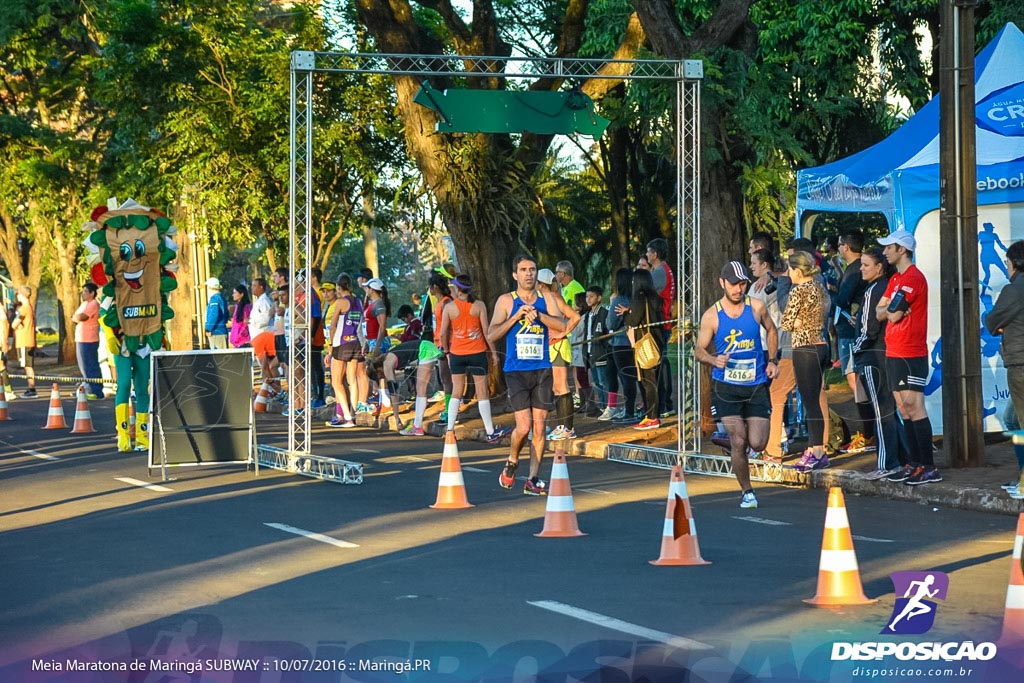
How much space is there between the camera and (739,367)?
482 inches

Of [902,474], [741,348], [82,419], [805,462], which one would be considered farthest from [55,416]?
[902,474]

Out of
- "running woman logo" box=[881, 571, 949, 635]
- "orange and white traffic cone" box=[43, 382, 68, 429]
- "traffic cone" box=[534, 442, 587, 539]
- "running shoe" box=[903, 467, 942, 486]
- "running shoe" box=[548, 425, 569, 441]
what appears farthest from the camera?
"orange and white traffic cone" box=[43, 382, 68, 429]

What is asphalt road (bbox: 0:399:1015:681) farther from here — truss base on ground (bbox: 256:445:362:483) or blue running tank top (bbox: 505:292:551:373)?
blue running tank top (bbox: 505:292:551:373)

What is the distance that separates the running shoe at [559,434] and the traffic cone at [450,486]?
5.72m

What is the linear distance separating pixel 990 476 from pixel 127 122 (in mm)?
21080

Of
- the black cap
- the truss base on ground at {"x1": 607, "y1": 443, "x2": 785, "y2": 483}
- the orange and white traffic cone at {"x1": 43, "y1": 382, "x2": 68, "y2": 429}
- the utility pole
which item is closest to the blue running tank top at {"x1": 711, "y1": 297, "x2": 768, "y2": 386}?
the black cap

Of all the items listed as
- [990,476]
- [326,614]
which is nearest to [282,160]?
[990,476]

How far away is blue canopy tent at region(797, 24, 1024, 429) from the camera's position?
1559 centimetres

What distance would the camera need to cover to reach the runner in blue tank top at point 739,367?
12.2 meters

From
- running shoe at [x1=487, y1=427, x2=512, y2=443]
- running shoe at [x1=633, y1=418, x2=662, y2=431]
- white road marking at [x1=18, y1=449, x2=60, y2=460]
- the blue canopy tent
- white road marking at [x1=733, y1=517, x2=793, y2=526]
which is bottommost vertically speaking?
white road marking at [x1=733, y1=517, x2=793, y2=526]

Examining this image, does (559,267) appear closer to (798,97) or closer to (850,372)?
(850,372)

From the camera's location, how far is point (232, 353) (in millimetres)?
14898

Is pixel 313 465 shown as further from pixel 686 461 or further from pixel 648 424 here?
pixel 648 424

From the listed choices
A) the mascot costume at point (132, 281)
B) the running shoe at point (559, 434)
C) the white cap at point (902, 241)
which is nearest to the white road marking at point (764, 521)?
the white cap at point (902, 241)
